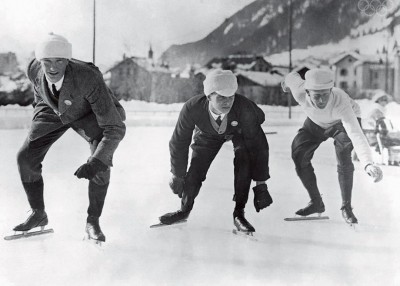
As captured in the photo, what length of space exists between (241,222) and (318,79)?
724 mm

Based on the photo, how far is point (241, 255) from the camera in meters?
2.35

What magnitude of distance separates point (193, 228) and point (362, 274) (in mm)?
794

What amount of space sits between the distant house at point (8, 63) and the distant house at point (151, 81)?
395 mm

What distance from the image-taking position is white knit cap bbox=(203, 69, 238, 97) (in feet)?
7.27

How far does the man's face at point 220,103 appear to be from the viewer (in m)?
2.21

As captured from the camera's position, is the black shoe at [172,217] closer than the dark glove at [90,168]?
No

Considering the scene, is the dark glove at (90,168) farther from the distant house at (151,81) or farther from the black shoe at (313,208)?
the black shoe at (313,208)

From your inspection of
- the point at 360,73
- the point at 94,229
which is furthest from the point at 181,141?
the point at 360,73

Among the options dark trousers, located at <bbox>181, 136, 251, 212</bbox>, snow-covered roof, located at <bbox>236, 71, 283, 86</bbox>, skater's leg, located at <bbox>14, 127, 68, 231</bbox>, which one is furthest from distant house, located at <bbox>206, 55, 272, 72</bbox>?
skater's leg, located at <bbox>14, 127, 68, 231</bbox>

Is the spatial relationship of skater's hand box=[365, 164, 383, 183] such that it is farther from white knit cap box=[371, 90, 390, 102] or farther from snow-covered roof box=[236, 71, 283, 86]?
snow-covered roof box=[236, 71, 283, 86]

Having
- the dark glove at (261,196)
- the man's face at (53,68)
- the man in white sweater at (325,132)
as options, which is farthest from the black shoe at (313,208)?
the man's face at (53,68)

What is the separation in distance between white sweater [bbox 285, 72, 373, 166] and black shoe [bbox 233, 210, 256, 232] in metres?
0.54

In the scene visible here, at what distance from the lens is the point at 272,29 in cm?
251

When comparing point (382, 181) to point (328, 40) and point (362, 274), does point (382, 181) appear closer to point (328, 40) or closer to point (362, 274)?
point (362, 274)
